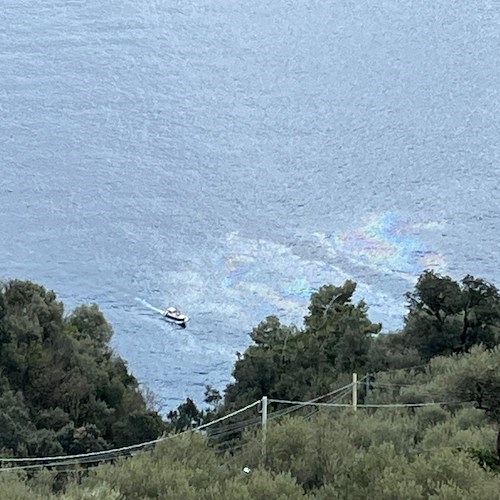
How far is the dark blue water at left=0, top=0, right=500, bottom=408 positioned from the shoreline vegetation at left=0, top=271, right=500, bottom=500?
11.1m

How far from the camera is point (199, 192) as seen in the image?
5278 centimetres

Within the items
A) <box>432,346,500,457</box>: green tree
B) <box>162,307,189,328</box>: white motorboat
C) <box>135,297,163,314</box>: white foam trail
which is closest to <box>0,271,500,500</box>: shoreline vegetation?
<box>432,346,500,457</box>: green tree

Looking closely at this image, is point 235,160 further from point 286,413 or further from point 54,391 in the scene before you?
point 286,413

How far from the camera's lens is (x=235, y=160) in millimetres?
54281

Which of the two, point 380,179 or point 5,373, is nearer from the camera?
point 5,373

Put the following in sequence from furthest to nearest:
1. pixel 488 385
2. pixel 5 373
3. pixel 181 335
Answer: pixel 181 335 < pixel 5 373 < pixel 488 385

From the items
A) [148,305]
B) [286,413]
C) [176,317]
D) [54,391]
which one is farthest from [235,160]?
[286,413]

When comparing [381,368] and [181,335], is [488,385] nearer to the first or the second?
[381,368]

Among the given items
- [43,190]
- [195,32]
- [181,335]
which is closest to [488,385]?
[181,335]

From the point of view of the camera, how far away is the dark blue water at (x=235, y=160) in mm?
47906

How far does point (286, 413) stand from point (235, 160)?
109 ft

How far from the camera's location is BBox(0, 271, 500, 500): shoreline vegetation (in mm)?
12758

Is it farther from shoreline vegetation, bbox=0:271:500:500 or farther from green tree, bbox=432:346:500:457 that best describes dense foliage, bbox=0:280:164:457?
green tree, bbox=432:346:500:457

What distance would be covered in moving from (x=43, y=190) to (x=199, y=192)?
730cm
